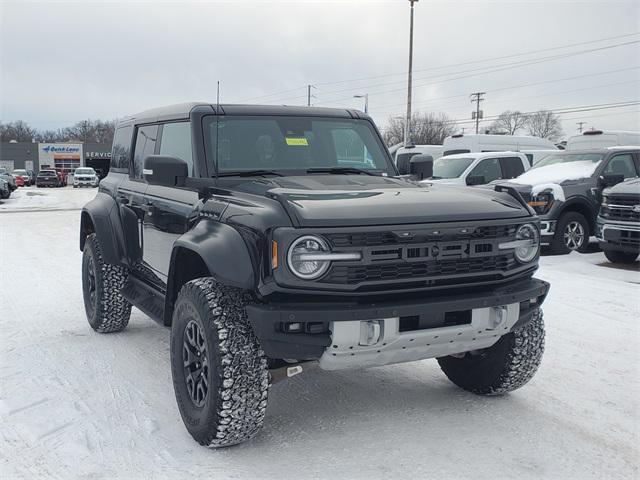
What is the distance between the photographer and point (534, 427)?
152 inches

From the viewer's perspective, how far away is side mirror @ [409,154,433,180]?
5.13m

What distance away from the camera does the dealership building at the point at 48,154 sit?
78.2m

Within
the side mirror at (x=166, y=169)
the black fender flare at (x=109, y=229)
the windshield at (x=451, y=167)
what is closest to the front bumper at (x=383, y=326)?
the side mirror at (x=166, y=169)

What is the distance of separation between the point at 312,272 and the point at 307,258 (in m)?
0.09

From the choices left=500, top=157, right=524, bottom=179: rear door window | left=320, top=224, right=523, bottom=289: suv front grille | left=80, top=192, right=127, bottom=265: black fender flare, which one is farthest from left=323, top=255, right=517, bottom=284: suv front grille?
left=500, top=157, right=524, bottom=179: rear door window

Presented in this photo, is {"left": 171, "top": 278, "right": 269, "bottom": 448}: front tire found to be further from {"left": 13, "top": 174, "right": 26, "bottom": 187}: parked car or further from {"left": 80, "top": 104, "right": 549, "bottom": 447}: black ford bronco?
{"left": 13, "top": 174, "right": 26, "bottom": 187}: parked car

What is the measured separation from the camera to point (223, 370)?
11.0 ft

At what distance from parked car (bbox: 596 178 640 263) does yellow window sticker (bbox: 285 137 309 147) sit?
6852 millimetres

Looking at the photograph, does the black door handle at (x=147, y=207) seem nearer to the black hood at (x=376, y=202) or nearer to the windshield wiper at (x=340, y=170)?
the black hood at (x=376, y=202)

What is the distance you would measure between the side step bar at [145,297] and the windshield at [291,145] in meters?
1.16

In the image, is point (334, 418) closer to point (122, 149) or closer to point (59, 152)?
point (122, 149)

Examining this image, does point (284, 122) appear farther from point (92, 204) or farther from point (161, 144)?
point (92, 204)

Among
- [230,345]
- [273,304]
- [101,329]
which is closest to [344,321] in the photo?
[273,304]

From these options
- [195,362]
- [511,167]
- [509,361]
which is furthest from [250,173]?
[511,167]
